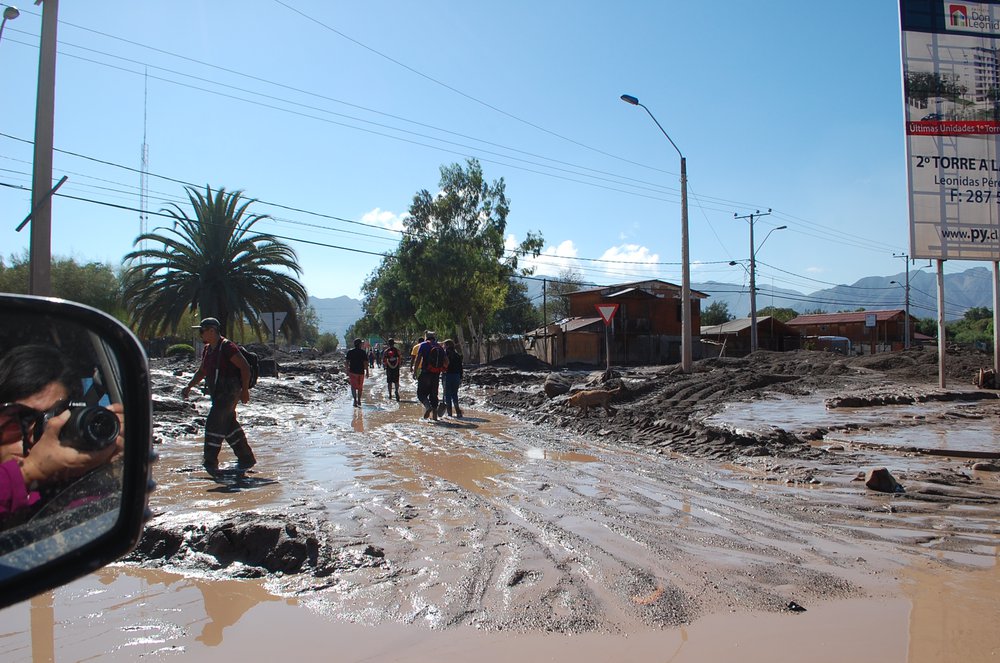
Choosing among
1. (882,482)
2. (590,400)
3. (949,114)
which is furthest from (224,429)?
(949,114)

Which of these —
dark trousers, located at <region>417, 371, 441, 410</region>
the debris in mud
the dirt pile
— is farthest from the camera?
dark trousers, located at <region>417, 371, 441, 410</region>

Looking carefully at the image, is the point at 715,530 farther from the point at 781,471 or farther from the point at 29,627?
the point at 29,627

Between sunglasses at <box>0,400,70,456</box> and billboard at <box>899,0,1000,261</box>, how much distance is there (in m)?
18.5

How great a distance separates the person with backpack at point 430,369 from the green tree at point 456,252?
27.5m

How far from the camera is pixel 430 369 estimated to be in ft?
47.3

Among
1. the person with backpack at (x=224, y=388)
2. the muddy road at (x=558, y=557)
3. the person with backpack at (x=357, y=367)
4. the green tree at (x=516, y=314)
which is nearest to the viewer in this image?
the muddy road at (x=558, y=557)

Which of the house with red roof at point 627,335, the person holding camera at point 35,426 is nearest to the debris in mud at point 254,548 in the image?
the person holding camera at point 35,426

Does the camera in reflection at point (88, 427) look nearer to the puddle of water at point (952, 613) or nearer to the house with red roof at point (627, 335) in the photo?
the puddle of water at point (952, 613)

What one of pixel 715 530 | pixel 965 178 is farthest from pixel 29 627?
pixel 965 178

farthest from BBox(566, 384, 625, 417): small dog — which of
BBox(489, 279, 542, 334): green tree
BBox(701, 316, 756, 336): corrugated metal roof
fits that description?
BBox(489, 279, 542, 334): green tree

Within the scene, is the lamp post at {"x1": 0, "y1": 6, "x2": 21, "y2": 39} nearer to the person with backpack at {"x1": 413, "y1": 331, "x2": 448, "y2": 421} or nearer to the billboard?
the person with backpack at {"x1": 413, "y1": 331, "x2": 448, "y2": 421}

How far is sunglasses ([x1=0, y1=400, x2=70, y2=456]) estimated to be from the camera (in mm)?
1604

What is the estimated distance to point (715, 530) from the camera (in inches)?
217

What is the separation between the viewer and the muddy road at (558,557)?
3.53m
